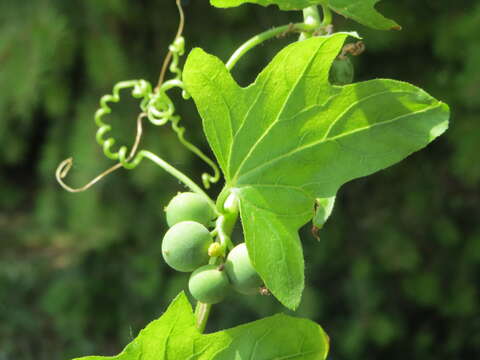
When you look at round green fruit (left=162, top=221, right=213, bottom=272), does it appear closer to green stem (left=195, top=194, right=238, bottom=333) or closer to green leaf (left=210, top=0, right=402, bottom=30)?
green stem (left=195, top=194, right=238, bottom=333)

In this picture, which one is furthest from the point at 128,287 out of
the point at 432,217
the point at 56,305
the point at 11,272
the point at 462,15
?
the point at 462,15

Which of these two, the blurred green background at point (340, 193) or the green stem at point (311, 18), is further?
the blurred green background at point (340, 193)

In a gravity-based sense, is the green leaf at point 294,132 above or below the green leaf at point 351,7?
below

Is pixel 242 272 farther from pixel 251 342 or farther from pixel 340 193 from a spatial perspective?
pixel 340 193

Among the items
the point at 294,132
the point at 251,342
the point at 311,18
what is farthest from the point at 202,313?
the point at 311,18

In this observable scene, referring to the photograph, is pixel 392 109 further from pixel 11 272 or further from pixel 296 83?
pixel 11 272

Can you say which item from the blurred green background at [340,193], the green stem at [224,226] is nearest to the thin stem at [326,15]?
the green stem at [224,226]

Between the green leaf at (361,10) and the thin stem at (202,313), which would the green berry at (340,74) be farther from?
the thin stem at (202,313)
